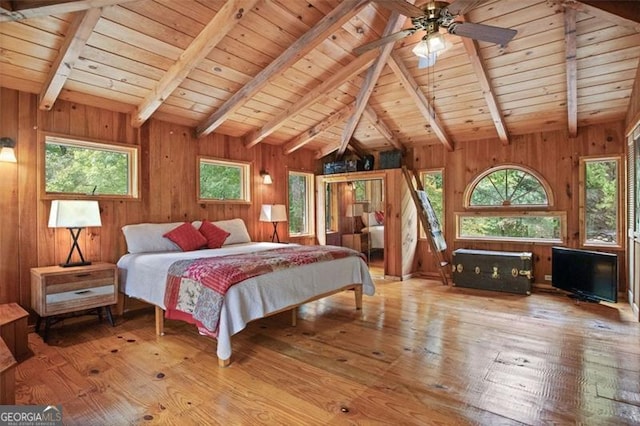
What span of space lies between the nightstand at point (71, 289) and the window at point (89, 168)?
0.92 m

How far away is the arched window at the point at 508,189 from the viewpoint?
200 inches

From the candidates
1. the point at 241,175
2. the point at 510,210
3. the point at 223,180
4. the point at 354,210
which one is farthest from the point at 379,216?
the point at 223,180

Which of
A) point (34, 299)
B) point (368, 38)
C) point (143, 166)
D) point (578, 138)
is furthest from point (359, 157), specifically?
point (34, 299)

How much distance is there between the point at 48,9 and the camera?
7.41 ft

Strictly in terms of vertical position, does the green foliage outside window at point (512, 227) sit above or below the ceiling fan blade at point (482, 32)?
below

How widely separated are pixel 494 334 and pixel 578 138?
3316 mm

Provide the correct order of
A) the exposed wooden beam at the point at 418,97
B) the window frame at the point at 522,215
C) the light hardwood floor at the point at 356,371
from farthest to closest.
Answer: the window frame at the point at 522,215 < the exposed wooden beam at the point at 418,97 < the light hardwood floor at the point at 356,371

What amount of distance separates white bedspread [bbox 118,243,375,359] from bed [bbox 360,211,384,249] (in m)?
2.02

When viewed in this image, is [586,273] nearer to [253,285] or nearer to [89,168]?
[253,285]

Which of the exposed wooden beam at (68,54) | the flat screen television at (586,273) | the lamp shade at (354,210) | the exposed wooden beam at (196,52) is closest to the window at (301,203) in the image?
the lamp shade at (354,210)

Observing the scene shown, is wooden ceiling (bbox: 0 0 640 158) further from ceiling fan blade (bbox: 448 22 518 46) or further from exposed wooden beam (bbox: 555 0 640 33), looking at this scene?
ceiling fan blade (bbox: 448 22 518 46)

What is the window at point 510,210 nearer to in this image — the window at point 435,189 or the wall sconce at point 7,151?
the window at point 435,189

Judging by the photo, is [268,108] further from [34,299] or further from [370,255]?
[34,299]

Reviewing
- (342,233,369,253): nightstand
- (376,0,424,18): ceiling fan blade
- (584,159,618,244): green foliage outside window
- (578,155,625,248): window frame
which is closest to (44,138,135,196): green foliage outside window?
(376,0,424,18): ceiling fan blade
